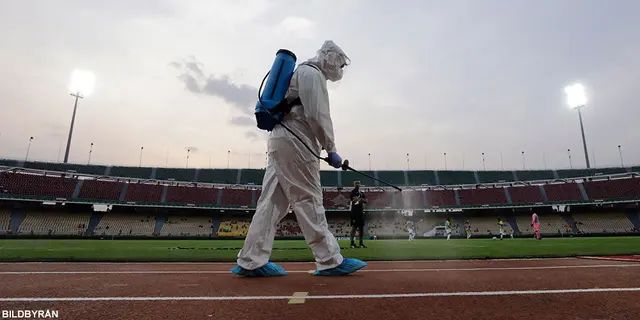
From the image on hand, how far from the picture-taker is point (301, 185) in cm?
373

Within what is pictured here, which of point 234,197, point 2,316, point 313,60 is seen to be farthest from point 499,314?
point 234,197

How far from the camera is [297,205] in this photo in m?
3.71

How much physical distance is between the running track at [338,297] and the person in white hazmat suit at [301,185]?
296 millimetres

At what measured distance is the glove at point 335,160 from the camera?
3562 mm

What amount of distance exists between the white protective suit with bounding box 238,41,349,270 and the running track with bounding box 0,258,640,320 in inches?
15.3

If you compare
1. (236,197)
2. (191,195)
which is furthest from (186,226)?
(236,197)

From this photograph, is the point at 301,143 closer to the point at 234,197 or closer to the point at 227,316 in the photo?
the point at 227,316

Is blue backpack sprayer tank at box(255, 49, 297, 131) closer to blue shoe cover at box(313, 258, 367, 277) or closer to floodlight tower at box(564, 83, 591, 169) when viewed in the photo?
blue shoe cover at box(313, 258, 367, 277)

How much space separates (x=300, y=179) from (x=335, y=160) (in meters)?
0.49

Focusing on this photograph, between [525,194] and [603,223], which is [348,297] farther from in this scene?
[525,194]

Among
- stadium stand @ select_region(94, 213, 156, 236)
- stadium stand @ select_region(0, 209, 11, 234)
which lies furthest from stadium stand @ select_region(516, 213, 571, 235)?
stadium stand @ select_region(0, 209, 11, 234)

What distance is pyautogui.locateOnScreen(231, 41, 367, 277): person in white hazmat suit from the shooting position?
3617 mm

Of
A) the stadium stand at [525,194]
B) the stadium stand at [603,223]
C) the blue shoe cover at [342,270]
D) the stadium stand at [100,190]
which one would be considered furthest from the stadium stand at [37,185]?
the stadium stand at [603,223]

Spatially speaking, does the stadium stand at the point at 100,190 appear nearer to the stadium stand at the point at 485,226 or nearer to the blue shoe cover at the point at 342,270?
the stadium stand at the point at 485,226
